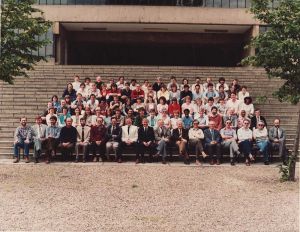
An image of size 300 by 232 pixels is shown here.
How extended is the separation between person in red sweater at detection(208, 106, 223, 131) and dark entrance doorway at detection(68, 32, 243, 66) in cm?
2043

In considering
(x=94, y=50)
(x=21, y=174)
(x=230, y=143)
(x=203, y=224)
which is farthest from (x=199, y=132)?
(x=94, y=50)

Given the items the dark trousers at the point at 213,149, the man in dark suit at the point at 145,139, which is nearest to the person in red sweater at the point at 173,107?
the man in dark suit at the point at 145,139

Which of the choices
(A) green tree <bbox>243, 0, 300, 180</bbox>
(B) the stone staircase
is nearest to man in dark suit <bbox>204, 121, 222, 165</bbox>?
(A) green tree <bbox>243, 0, 300, 180</bbox>

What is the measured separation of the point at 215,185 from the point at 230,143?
11.8 feet

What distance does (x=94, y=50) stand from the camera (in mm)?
36375

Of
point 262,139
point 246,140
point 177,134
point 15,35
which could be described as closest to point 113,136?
point 177,134

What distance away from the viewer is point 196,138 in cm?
1510

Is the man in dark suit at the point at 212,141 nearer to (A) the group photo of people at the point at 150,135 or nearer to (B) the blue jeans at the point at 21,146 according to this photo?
(A) the group photo of people at the point at 150,135

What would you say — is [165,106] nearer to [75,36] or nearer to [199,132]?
[199,132]

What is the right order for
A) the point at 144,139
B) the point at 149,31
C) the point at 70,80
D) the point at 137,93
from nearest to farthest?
1. the point at 144,139
2. the point at 137,93
3. the point at 70,80
4. the point at 149,31

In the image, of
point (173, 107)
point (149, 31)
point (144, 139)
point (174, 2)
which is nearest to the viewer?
point (144, 139)

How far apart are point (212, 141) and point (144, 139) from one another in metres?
2.13

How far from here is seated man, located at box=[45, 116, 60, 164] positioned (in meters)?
15.0

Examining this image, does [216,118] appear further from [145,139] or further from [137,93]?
[137,93]
